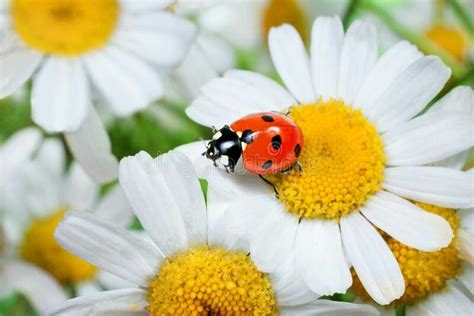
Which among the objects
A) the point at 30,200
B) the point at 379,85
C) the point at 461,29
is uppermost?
the point at 379,85

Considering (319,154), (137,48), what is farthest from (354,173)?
(137,48)

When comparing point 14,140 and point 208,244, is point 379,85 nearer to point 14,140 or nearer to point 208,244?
point 208,244

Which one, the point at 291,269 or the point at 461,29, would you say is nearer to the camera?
the point at 291,269

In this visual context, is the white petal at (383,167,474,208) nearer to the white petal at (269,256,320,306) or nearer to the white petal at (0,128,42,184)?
the white petal at (269,256,320,306)

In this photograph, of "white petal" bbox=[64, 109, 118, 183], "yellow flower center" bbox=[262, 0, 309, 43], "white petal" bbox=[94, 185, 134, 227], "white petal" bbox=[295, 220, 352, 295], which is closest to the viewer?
"white petal" bbox=[295, 220, 352, 295]

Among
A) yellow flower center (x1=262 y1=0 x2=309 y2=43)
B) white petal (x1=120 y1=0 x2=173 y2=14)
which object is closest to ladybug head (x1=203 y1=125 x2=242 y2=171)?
white petal (x1=120 y1=0 x2=173 y2=14)

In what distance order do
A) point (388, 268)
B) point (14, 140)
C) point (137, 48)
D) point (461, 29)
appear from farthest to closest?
point (461, 29)
point (14, 140)
point (137, 48)
point (388, 268)
